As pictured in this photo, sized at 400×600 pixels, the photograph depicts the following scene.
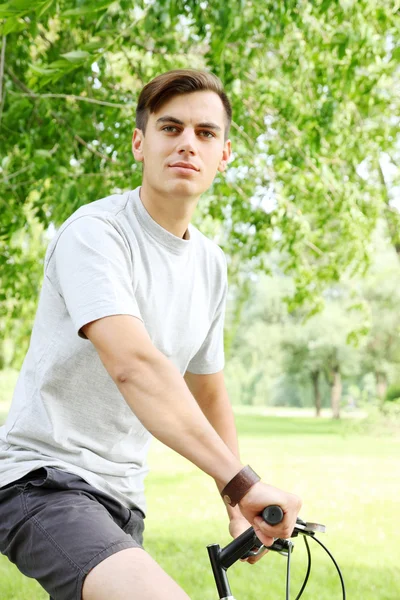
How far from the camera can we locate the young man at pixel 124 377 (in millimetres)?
1696

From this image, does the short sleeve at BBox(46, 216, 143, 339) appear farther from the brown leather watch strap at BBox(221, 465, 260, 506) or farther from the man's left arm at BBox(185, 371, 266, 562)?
the man's left arm at BBox(185, 371, 266, 562)

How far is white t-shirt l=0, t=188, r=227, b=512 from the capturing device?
192cm

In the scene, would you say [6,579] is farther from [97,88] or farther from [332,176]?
[332,176]

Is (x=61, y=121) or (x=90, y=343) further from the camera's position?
(x=61, y=121)

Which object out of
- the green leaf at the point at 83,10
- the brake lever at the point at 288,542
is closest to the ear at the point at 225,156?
the green leaf at the point at 83,10

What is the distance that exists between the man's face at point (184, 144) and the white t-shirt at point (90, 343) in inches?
4.1

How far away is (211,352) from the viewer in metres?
2.58

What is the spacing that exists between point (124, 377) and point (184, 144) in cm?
70

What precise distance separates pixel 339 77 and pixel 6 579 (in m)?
5.46

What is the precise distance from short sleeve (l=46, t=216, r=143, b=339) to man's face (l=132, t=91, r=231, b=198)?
22 cm

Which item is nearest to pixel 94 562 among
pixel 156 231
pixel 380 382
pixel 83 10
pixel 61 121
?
pixel 156 231

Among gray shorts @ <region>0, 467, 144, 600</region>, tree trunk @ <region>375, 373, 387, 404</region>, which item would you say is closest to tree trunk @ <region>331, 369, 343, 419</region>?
tree trunk @ <region>375, 373, 387, 404</region>

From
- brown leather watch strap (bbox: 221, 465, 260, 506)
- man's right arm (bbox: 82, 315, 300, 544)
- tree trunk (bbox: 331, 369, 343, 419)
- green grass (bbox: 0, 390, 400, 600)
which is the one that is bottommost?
tree trunk (bbox: 331, 369, 343, 419)

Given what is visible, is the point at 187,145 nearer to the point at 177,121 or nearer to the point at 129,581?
the point at 177,121
